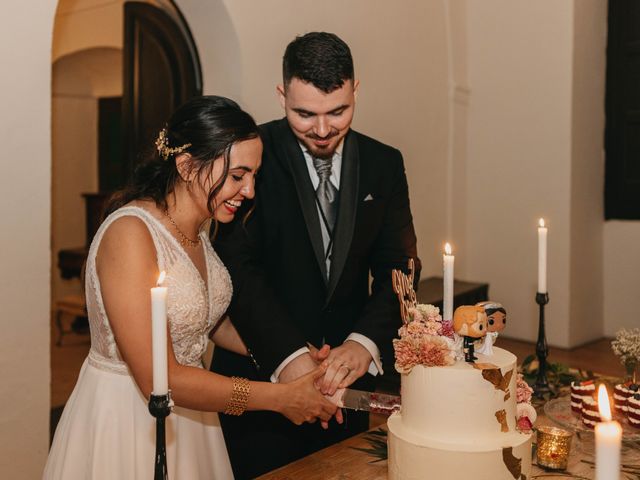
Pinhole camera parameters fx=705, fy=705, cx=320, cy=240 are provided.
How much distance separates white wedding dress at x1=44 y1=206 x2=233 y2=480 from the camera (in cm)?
193

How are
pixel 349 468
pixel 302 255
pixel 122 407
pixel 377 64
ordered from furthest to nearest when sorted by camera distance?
pixel 377 64 < pixel 302 255 < pixel 122 407 < pixel 349 468

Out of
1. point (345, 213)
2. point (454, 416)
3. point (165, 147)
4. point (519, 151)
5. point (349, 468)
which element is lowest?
point (349, 468)

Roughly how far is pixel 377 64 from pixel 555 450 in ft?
12.7

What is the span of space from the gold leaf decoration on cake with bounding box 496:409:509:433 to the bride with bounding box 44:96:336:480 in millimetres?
606

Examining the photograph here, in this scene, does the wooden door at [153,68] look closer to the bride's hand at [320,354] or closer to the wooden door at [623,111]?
the bride's hand at [320,354]

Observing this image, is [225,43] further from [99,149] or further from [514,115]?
[99,149]

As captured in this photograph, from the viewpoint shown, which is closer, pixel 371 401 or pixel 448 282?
pixel 448 282

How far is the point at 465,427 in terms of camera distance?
144 cm

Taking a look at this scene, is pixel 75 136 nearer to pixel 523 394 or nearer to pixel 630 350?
pixel 630 350

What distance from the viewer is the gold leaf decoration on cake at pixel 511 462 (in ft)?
4.69

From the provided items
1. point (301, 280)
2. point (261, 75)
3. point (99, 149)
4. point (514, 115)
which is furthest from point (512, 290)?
point (99, 149)

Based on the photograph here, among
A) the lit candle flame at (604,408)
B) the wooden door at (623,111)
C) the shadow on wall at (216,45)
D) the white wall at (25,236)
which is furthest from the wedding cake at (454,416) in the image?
the wooden door at (623,111)

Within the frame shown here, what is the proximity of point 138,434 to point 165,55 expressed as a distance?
303 cm

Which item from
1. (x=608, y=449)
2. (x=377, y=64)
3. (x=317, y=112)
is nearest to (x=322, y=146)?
(x=317, y=112)
